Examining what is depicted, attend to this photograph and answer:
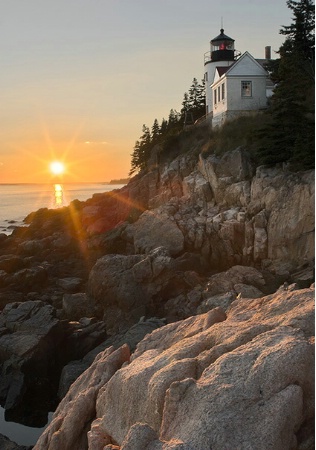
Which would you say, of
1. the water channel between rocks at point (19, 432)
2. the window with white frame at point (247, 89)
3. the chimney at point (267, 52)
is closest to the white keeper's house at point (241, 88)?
the window with white frame at point (247, 89)

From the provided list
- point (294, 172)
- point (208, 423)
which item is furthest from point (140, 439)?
point (294, 172)

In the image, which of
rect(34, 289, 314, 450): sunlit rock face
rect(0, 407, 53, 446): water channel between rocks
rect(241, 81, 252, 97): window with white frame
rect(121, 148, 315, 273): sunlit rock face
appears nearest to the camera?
rect(34, 289, 314, 450): sunlit rock face

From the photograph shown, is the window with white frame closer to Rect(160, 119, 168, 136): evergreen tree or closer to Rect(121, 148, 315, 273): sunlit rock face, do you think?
Rect(121, 148, 315, 273): sunlit rock face

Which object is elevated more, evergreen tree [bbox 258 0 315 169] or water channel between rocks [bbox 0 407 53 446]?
evergreen tree [bbox 258 0 315 169]

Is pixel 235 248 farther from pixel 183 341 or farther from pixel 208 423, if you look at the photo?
pixel 208 423

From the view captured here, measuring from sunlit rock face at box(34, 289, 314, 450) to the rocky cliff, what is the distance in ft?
0.09

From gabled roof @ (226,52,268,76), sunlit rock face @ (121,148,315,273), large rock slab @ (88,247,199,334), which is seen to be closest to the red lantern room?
gabled roof @ (226,52,268,76)

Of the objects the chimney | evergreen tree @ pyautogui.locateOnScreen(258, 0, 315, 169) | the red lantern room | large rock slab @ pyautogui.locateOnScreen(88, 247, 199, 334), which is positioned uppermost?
the chimney

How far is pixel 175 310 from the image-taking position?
24.7 m

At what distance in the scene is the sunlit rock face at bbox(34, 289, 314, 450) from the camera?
7.48 metres

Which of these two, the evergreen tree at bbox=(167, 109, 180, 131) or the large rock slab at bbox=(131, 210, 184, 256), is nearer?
the large rock slab at bbox=(131, 210, 184, 256)

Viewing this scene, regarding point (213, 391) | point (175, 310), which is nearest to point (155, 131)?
point (175, 310)

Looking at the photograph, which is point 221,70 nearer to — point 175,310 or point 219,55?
point 219,55

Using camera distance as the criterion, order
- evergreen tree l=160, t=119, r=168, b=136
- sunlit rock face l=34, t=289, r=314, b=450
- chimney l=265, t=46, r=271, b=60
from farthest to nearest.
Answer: evergreen tree l=160, t=119, r=168, b=136, chimney l=265, t=46, r=271, b=60, sunlit rock face l=34, t=289, r=314, b=450
